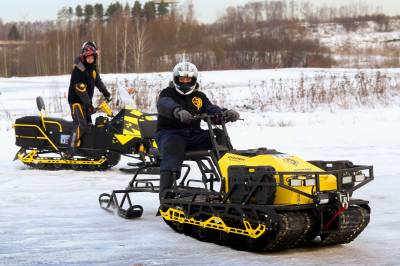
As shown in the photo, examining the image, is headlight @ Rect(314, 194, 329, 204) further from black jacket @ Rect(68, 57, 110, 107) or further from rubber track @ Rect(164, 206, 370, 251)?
black jacket @ Rect(68, 57, 110, 107)

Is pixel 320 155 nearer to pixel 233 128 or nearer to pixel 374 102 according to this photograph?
pixel 233 128

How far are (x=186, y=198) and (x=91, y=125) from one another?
4851 mm

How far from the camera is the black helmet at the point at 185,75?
21.4 ft

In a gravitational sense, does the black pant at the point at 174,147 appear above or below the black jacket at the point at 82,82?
below

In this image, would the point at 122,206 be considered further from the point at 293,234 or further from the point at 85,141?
the point at 85,141

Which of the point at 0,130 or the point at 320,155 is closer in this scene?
the point at 320,155

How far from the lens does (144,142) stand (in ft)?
33.2

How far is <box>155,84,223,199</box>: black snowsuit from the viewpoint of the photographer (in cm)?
634

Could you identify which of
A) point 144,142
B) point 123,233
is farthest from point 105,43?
point 123,233

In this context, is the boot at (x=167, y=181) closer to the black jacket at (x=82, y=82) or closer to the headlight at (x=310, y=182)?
the headlight at (x=310, y=182)

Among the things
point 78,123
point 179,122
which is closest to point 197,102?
point 179,122

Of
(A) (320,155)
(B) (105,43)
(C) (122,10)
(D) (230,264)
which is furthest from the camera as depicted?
(C) (122,10)

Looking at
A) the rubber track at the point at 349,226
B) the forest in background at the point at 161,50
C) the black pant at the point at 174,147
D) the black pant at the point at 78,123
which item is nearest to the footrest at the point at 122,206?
the black pant at the point at 174,147

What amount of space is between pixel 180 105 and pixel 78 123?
440cm
